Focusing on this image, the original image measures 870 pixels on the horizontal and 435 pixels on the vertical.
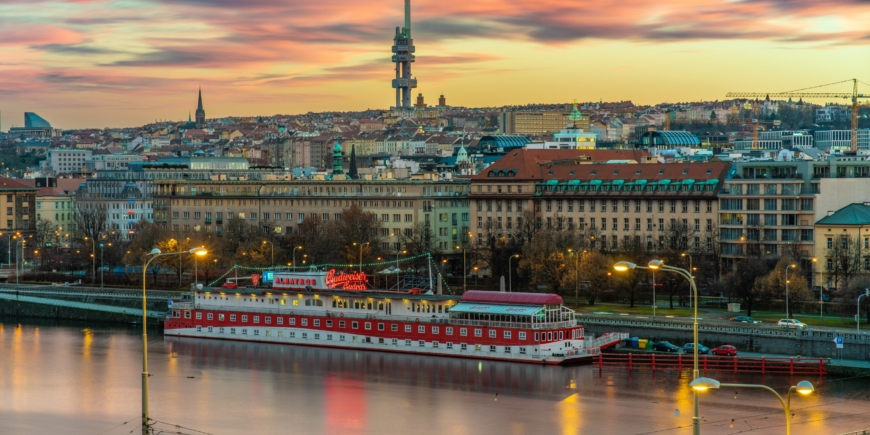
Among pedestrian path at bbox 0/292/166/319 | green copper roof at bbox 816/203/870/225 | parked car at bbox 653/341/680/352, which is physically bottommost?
parked car at bbox 653/341/680/352

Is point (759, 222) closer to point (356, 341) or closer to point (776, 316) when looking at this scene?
point (776, 316)

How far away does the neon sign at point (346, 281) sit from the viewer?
195ft

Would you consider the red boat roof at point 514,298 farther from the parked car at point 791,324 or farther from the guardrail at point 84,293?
the guardrail at point 84,293

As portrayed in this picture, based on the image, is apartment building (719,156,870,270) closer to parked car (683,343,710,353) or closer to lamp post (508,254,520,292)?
lamp post (508,254,520,292)

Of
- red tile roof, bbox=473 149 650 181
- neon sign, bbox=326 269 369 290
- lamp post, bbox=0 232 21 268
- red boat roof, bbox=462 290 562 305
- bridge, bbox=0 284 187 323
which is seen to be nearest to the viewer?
red boat roof, bbox=462 290 562 305

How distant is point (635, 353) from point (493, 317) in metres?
5.05

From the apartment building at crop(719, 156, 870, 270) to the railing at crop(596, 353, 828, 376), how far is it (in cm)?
1710

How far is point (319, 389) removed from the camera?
152 feet

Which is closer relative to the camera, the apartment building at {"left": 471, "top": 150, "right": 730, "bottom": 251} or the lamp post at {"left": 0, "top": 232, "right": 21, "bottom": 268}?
the apartment building at {"left": 471, "top": 150, "right": 730, "bottom": 251}

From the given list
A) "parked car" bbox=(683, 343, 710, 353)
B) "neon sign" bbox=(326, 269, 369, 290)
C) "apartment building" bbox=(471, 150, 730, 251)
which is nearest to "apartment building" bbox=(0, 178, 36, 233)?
"apartment building" bbox=(471, 150, 730, 251)

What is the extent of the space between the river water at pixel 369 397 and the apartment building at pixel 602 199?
22.6 metres

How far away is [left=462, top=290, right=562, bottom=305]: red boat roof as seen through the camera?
170ft

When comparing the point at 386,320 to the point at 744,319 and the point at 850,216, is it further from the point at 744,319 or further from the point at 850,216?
the point at 850,216

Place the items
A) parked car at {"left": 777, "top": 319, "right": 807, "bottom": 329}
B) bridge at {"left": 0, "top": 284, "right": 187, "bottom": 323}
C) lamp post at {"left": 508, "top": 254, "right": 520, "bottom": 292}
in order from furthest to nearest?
1. bridge at {"left": 0, "top": 284, "right": 187, "bottom": 323}
2. lamp post at {"left": 508, "top": 254, "right": 520, "bottom": 292}
3. parked car at {"left": 777, "top": 319, "right": 807, "bottom": 329}
